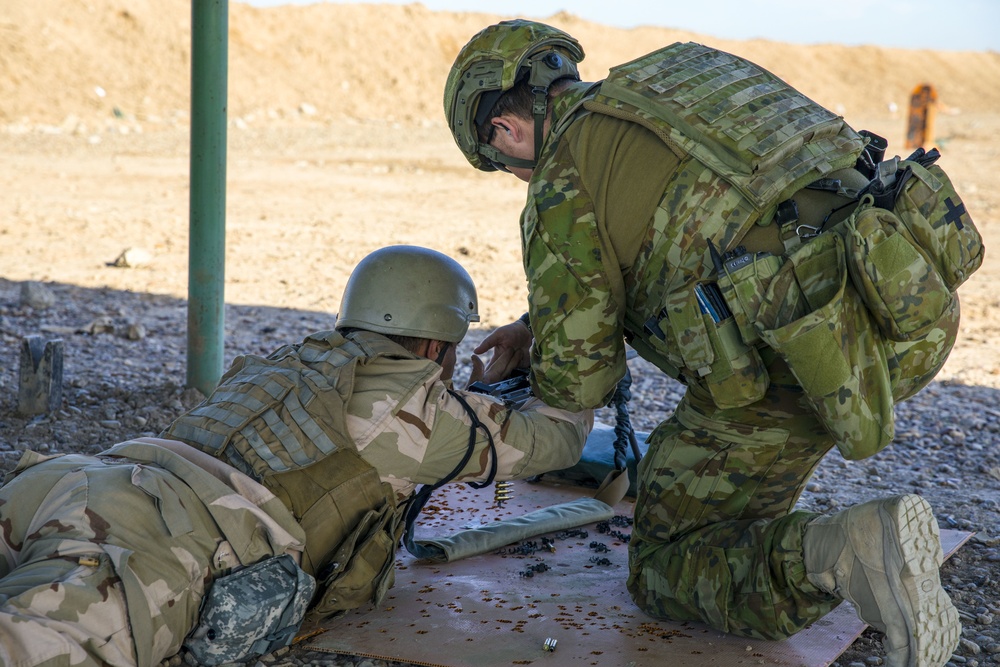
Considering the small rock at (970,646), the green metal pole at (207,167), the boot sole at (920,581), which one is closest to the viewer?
the boot sole at (920,581)

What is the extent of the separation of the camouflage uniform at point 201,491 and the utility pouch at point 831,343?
2.76 ft

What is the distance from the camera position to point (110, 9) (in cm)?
2942

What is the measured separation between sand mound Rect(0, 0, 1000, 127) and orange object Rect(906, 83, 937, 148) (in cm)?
1217

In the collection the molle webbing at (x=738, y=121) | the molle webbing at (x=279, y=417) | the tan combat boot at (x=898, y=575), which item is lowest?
the tan combat boot at (x=898, y=575)

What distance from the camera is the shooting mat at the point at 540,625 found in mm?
2990

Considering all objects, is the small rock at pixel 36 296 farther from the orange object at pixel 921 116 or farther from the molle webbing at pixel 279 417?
the orange object at pixel 921 116

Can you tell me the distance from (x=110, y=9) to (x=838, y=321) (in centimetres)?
3081

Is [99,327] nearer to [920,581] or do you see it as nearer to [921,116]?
[920,581]

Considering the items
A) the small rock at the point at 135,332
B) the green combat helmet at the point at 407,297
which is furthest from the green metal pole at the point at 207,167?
the green combat helmet at the point at 407,297

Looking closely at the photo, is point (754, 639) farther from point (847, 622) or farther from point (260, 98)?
point (260, 98)

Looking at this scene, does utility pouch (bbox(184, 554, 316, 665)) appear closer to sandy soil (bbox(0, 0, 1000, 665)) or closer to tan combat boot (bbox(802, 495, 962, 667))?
tan combat boot (bbox(802, 495, 962, 667))

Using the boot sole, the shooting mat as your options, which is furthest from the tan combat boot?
the shooting mat

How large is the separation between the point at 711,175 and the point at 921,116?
2285cm

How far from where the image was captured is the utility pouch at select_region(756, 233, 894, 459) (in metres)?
2.74
